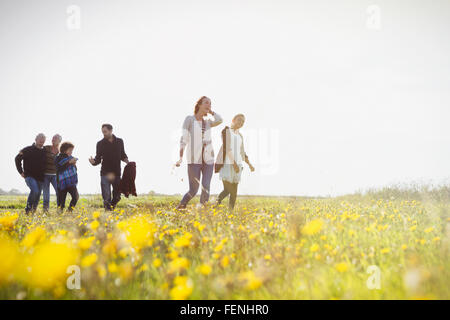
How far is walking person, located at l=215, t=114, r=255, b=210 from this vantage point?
259 inches

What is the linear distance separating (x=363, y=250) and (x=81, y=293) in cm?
240

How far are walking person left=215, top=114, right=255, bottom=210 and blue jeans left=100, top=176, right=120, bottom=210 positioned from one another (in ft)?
9.39

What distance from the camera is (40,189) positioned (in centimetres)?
792

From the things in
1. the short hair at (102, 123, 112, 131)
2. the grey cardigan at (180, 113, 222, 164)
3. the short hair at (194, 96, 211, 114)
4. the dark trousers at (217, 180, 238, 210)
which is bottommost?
the dark trousers at (217, 180, 238, 210)

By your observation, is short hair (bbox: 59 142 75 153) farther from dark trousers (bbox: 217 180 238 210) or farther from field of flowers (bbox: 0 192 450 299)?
field of flowers (bbox: 0 192 450 299)

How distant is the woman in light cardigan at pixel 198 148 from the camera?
19.6 feet

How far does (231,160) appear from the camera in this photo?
659cm

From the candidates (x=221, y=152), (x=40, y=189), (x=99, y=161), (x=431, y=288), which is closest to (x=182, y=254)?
(x=431, y=288)

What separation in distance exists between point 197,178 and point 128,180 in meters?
2.61

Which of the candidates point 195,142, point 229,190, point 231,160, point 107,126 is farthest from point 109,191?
point 231,160

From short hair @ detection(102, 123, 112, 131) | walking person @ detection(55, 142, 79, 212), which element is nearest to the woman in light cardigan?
short hair @ detection(102, 123, 112, 131)

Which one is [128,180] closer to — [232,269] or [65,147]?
[65,147]
